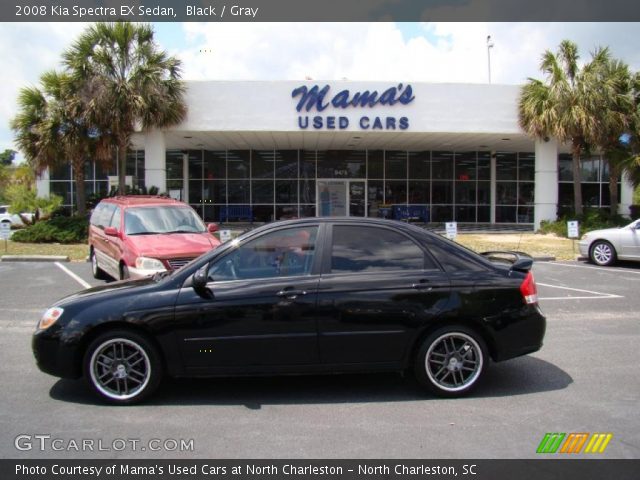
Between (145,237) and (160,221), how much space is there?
79 centimetres

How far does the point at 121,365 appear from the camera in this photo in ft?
15.8

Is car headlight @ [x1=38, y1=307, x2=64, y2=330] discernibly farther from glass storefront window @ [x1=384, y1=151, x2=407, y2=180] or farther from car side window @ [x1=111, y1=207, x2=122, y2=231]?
glass storefront window @ [x1=384, y1=151, x2=407, y2=180]

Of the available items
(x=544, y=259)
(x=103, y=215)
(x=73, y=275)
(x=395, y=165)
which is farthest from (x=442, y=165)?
(x=73, y=275)

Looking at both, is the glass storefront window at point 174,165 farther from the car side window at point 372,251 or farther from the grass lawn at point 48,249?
the car side window at point 372,251

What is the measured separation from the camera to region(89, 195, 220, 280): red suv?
889 centimetres

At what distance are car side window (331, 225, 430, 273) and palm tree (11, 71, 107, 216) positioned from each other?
16975 millimetres

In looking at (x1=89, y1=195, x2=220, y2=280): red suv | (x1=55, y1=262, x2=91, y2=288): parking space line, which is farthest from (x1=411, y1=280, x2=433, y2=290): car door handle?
(x1=55, y1=262, x2=91, y2=288): parking space line

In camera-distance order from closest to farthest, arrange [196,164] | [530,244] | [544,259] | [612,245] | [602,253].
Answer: [612,245] → [602,253] → [544,259] → [530,244] → [196,164]

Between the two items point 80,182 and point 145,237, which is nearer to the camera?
point 145,237

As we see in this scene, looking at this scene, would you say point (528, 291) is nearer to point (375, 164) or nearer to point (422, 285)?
point (422, 285)
